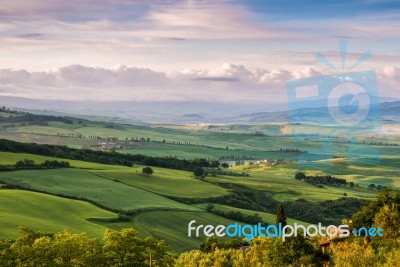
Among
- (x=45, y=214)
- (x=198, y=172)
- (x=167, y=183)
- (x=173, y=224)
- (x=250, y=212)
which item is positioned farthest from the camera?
(x=198, y=172)

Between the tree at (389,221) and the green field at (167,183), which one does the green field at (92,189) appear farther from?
the tree at (389,221)

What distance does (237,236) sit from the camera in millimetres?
121500

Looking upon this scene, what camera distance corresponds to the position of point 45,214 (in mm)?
114500

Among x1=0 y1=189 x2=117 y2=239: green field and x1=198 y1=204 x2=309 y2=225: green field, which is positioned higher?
x1=0 y1=189 x2=117 y2=239: green field

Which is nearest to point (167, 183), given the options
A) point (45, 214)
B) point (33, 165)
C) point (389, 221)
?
point (33, 165)

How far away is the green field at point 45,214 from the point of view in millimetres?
102694

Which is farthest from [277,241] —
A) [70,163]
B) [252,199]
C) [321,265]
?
[70,163]

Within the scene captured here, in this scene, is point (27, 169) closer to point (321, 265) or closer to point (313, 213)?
point (313, 213)

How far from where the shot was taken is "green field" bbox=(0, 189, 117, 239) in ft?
337

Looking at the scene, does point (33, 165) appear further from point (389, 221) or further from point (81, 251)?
point (389, 221)

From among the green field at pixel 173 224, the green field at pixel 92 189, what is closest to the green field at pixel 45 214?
the green field at pixel 173 224

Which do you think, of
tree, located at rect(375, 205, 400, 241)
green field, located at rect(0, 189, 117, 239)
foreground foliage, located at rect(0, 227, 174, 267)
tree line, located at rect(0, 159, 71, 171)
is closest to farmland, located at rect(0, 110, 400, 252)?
green field, located at rect(0, 189, 117, 239)

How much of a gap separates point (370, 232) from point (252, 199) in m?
83.0

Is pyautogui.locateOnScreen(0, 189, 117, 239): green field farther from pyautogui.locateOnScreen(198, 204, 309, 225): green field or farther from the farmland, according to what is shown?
pyautogui.locateOnScreen(198, 204, 309, 225): green field
